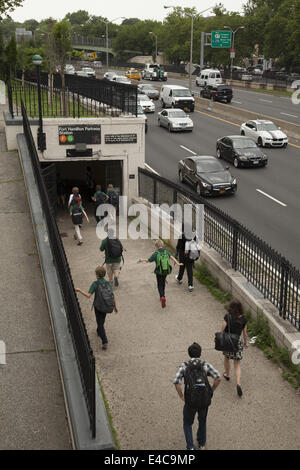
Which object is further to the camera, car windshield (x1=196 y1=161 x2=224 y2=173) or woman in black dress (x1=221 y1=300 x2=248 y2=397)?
car windshield (x1=196 y1=161 x2=224 y2=173)

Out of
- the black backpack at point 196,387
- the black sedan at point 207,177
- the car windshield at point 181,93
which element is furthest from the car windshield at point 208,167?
the car windshield at point 181,93

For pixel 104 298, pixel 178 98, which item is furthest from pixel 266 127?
pixel 104 298

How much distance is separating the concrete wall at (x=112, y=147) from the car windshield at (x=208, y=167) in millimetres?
3706

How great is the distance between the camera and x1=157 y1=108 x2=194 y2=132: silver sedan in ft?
126

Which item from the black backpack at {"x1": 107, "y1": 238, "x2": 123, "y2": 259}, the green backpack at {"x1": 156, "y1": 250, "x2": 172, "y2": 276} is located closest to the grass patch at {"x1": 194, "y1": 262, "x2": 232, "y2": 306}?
the green backpack at {"x1": 156, "y1": 250, "x2": 172, "y2": 276}

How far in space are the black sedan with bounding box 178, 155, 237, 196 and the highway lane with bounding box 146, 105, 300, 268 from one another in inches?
17.6

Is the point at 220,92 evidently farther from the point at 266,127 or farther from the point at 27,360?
the point at 27,360

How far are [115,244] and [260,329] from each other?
11.6ft

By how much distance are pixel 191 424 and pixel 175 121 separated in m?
33.4

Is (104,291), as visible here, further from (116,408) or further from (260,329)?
(260,329)

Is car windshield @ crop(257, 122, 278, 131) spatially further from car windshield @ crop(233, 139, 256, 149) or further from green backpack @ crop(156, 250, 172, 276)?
green backpack @ crop(156, 250, 172, 276)

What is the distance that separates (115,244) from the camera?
11.8 metres

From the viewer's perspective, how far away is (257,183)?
26.0 m
